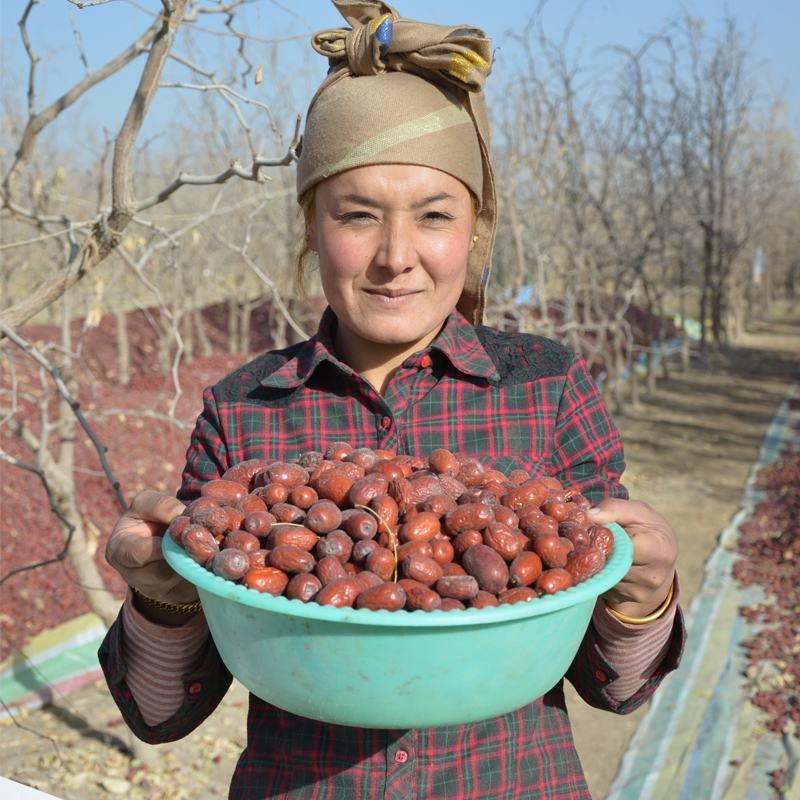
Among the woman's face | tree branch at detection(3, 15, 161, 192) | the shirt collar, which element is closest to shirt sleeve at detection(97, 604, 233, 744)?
the shirt collar

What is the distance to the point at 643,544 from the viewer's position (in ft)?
4.09

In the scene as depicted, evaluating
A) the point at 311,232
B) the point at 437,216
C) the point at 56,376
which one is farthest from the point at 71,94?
the point at 437,216

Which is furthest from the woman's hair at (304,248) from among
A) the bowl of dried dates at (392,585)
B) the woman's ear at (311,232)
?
the bowl of dried dates at (392,585)

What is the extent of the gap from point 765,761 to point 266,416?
3.23m

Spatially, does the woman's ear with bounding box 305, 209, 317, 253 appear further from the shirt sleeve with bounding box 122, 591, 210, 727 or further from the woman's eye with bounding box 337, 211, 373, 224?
the shirt sleeve with bounding box 122, 591, 210, 727

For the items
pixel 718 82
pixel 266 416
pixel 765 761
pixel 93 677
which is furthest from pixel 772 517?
pixel 718 82

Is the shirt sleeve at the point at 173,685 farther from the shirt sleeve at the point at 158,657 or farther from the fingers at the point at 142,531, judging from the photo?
the fingers at the point at 142,531

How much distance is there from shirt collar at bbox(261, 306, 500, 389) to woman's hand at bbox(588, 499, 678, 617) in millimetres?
416

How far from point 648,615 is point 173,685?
796mm

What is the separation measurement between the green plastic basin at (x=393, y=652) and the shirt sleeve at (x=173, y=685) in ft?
1.32

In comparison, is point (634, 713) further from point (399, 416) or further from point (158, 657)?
point (158, 657)

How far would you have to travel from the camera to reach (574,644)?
1.16 meters

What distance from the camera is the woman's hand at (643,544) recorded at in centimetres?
125

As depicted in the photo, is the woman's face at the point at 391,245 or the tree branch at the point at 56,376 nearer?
the woman's face at the point at 391,245
